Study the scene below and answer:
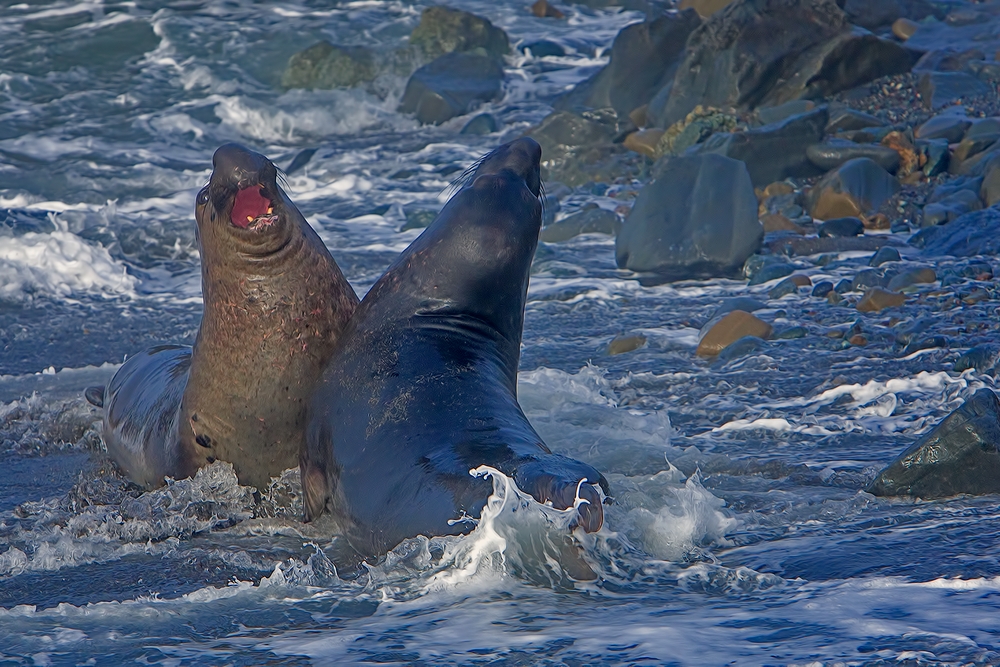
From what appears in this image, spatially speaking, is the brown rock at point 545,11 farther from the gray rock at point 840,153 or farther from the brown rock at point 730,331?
the brown rock at point 730,331

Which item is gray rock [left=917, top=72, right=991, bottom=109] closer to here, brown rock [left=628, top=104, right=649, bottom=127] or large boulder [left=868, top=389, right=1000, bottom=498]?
brown rock [left=628, top=104, right=649, bottom=127]

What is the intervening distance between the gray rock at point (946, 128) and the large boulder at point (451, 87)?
6.84 m

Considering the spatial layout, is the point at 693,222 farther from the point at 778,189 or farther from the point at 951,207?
the point at 951,207

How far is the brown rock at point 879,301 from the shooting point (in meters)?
7.99

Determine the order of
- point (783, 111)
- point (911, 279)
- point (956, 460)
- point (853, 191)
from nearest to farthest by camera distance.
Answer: point (956, 460) < point (911, 279) < point (853, 191) < point (783, 111)

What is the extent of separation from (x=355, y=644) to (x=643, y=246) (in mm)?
6519

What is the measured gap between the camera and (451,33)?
63.3 ft

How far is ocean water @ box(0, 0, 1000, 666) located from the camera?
11.4 feet

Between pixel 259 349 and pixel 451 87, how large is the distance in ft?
39.9

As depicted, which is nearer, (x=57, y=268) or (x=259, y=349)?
(x=259, y=349)

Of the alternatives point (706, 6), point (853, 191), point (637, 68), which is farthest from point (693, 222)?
point (706, 6)

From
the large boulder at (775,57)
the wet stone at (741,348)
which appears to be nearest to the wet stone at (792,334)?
the wet stone at (741,348)

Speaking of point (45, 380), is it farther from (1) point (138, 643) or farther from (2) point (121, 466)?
(1) point (138, 643)

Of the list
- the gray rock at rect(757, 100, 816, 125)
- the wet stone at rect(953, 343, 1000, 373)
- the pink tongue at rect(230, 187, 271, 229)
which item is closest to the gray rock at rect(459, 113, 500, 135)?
the gray rock at rect(757, 100, 816, 125)
